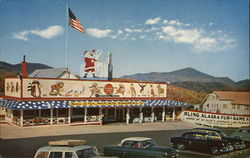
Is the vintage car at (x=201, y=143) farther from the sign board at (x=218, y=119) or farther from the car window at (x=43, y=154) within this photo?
the sign board at (x=218, y=119)

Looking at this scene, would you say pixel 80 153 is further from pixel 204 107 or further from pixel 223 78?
pixel 204 107

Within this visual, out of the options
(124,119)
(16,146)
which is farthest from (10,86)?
(124,119)

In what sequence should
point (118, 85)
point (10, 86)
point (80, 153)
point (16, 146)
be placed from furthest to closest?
1. point (118, 85)
2. point (10, 86)
3. point (16, 146)
4. point (80, 153)

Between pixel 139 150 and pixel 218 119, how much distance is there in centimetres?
1430

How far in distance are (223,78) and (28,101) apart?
16.9 meters

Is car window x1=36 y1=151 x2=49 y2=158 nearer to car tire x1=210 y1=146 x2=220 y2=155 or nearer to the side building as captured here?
car tire x1=210 y1=146 x2=220 y2=155

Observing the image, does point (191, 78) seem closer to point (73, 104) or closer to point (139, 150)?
point (73, 104)

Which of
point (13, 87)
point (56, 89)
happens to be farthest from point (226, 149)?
point (13, 87)

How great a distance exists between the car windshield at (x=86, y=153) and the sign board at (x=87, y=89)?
1173 centimetres

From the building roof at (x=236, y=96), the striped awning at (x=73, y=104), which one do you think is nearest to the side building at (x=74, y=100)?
the striped awning at (x=73, y=104)

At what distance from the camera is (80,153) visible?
9.30 m

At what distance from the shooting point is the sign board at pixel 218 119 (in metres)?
21.7

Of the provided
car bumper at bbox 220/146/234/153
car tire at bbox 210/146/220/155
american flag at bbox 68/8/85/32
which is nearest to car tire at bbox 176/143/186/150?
car tire at bbox 210/146/220/155

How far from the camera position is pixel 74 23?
2212 cm
